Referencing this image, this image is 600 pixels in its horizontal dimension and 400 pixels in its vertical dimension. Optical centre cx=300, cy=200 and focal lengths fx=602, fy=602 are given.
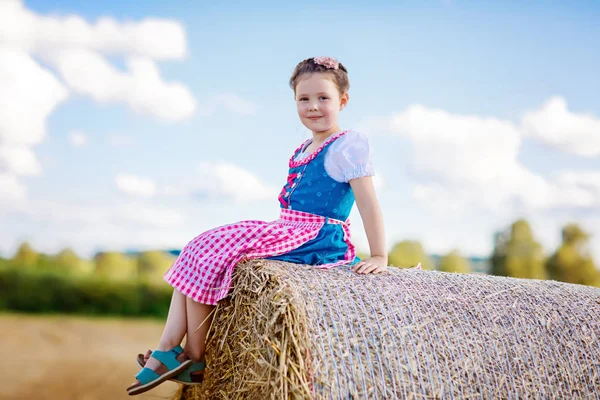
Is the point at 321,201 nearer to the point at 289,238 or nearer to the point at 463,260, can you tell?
the point at 289,238

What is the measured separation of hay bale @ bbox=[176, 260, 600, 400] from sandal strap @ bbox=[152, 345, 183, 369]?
6.9 inches

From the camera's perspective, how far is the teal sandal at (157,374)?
95.9 inches

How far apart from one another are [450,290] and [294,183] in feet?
2.78

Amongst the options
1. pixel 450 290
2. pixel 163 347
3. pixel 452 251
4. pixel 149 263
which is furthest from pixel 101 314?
pixel 450 290

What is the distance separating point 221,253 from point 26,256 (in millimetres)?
6088

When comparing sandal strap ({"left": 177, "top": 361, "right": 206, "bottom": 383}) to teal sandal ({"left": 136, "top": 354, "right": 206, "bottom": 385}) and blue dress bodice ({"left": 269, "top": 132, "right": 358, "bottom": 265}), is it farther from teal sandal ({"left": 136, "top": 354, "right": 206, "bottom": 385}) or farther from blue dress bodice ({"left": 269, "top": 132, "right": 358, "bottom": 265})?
blue dress bodice ({"left": 269, "top": 132, "right": 358, "bottom": 265})

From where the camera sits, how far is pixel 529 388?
238 centimetres

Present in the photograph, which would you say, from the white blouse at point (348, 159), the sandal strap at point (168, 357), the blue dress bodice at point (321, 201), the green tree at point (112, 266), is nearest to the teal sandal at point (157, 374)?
the sandal strap at point (168, 357)

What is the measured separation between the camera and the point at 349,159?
8.73 ft

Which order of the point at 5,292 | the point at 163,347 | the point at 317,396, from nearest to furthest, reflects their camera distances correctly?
the point at 317,396, the point at 163,347, the point at 5,292

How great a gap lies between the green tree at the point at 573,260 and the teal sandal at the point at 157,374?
726 cm

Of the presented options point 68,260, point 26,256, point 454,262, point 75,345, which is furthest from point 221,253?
point 454,262

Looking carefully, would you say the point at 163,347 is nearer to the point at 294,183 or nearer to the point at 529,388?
the point at 294,183

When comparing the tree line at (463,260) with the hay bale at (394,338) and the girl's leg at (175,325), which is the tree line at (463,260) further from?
the girl's leg at (175,325)
